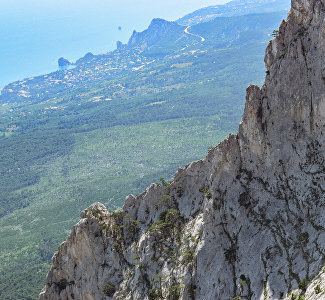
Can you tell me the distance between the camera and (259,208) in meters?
26.3

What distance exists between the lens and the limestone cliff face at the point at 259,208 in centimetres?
2317

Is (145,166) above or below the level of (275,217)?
below

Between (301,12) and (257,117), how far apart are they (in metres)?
7.37

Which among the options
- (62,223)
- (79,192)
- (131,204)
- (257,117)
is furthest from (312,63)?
(79,192)

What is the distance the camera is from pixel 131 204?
127 feet

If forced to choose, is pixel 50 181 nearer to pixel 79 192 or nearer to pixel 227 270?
pixel 79 192

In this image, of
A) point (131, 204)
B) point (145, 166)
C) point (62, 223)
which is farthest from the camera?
point (145, 166)

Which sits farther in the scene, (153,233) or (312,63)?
(153,233)

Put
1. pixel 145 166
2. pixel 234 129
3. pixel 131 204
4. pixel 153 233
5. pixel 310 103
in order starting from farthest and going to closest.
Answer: pixel 234 129
pixel 145 166
pixel 131 204
pixel 153 233
pixel 310 103

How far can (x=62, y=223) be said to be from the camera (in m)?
132

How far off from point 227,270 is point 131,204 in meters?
14.7

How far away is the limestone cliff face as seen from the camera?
76.0 ft

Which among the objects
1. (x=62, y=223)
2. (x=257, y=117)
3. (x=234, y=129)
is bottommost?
(x=62, y=223)

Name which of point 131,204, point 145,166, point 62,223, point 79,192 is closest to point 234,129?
point 145,166
